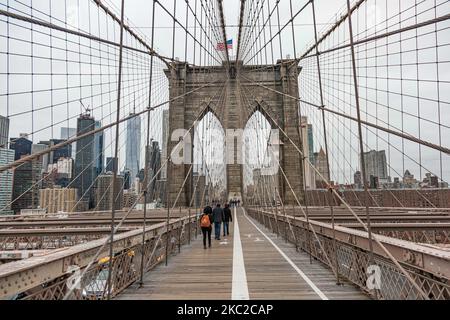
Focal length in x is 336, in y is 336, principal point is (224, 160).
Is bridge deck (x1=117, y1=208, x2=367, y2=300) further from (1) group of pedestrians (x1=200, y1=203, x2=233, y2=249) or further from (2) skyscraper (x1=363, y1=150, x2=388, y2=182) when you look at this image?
(2) skyscraper (x1=363, y1=150, x2=388, y2=182)

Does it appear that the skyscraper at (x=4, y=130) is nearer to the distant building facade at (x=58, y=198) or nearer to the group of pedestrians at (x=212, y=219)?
the group of pedestrians at (x=212, y=219)

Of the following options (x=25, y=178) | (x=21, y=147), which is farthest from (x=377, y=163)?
(x=25, y=178)

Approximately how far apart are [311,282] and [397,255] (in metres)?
1.33

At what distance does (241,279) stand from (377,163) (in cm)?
1314

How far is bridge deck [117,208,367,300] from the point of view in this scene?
3.60 meters

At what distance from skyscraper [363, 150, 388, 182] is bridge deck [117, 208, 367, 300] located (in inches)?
412

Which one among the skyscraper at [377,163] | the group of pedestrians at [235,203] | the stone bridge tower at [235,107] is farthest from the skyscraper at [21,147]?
the group of pedestrians at [235,203]

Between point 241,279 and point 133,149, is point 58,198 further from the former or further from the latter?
point 241,279

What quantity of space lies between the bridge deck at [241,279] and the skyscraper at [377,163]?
34.4 feet

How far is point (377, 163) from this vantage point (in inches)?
609

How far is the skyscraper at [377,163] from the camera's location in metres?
15.2

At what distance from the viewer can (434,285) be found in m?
2.72
